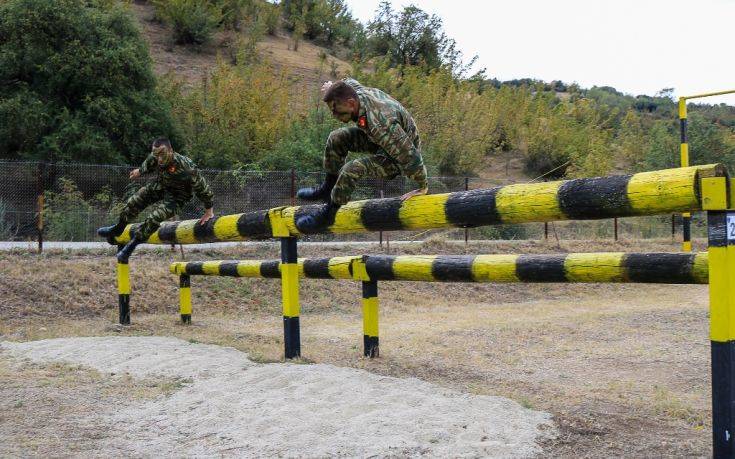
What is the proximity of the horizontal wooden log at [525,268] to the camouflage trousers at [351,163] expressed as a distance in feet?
3.16

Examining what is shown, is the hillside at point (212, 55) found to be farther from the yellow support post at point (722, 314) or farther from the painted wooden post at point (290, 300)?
the yellow support post at point (722, 314)

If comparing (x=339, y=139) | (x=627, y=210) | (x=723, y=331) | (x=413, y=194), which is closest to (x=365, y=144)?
(x=339, y=139)

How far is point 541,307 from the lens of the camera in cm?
1356

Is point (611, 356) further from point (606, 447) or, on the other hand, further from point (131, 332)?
point (131, 332)

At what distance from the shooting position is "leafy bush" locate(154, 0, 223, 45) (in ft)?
119

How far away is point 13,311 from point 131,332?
10.2 feet

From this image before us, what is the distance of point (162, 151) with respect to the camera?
812cm

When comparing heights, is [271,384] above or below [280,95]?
below

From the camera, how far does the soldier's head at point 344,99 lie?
209 inches

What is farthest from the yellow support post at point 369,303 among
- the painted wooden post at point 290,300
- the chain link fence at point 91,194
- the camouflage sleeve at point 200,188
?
the chain link fence at point 91,194

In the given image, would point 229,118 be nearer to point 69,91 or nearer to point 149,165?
point 69,91

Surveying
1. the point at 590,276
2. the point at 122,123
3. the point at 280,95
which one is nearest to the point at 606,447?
the point at 590,276

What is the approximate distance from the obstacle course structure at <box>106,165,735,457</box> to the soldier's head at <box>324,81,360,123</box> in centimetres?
73

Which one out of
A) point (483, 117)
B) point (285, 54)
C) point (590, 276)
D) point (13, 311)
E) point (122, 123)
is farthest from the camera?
point (285, 54)
